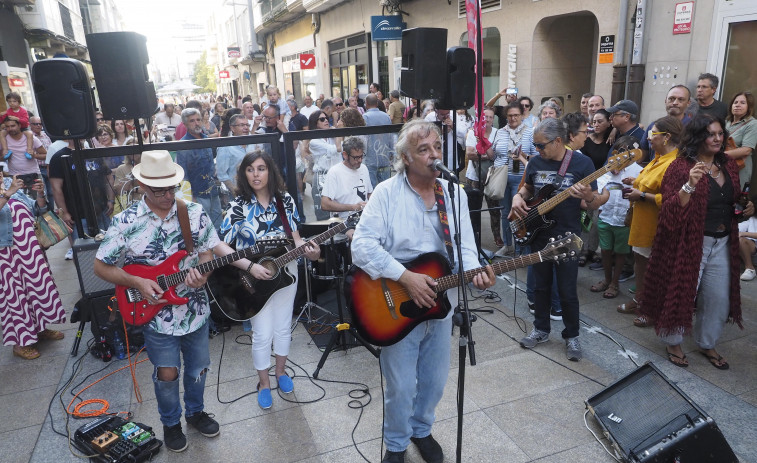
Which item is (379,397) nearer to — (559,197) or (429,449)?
(429,449)

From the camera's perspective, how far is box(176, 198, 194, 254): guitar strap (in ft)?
10.1

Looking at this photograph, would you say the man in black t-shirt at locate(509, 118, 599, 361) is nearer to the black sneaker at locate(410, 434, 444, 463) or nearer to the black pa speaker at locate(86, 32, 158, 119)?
the black sneaker at locate(410, 434, 444, 463)

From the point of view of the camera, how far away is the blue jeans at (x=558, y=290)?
4.18 meters

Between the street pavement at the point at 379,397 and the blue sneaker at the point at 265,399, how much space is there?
0.15 ft

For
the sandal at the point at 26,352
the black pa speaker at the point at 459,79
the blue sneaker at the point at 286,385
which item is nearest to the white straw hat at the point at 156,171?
the blue sneaker at the point at 286,385

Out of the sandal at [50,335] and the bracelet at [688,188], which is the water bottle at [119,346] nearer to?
the sandal at [50,335]

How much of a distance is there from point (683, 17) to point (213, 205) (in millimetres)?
7055

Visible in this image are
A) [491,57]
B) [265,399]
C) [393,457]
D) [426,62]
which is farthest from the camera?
[491,57]

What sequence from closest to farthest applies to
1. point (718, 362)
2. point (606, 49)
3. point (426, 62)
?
point (718, 362) → point (426, 62) → point (606, 49)

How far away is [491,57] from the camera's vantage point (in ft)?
41.4

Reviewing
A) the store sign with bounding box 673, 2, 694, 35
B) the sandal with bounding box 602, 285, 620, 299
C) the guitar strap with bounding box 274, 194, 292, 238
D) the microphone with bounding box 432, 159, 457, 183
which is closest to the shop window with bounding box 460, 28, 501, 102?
the store sign with bounding box 673, 2, 694, 35

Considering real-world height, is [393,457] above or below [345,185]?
below

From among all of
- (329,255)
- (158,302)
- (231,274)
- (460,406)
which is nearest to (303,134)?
(329,255)

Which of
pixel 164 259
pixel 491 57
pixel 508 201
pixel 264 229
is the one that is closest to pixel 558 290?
pixel 264 229
